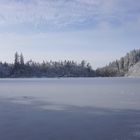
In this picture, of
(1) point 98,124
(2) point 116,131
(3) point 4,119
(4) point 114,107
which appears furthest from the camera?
(4) point 114,107

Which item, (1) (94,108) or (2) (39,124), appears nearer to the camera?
(2) (39,124)

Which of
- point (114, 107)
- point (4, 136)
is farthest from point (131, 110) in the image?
point (4, 136)

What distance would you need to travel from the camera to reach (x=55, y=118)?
24141 millimetres

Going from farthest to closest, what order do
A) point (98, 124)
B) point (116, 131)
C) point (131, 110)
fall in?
point (131, 110) < point (98, 124) < point (116, 131)

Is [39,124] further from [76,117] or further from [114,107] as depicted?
[114,107]

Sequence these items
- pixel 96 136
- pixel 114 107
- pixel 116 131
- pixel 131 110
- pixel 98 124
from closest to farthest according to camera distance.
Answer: pixel 96 136 < pixel 116 131 < pixel 98 124 < pixel 131 110 < pixel 114 107

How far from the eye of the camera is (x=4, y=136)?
18.3 meters

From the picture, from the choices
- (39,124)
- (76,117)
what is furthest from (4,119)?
(76,117)

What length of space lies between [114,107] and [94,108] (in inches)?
74.7

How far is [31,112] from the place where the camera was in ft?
90.7

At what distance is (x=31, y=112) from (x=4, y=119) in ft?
12.7

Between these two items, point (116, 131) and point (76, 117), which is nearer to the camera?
point (116, 131)

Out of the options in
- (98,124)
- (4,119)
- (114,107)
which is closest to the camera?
(98,124)

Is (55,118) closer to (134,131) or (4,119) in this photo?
(4,119)
